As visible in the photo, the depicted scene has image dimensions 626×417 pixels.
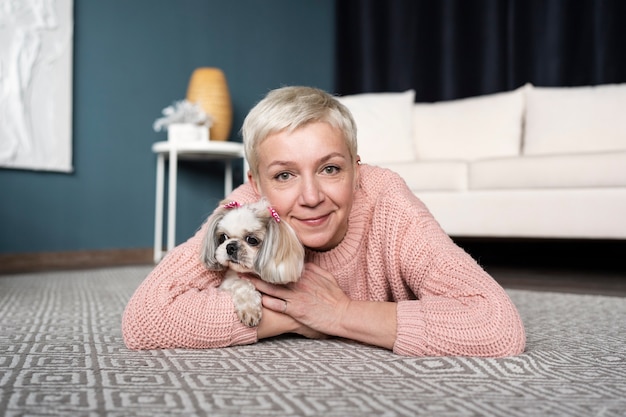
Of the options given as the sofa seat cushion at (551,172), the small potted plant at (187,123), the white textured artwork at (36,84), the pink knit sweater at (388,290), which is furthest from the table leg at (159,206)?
the pink knit sweater at (388,290)

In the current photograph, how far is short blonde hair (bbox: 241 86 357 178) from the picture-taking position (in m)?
1.30

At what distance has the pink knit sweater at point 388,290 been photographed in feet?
4.01

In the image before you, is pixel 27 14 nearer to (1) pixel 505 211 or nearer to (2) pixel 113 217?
(2) pixel 113 217

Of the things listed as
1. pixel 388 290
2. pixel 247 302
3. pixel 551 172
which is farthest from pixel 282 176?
pixel 551 172

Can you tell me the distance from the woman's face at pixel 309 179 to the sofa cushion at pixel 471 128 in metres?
3.02

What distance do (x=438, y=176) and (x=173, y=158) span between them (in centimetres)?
164

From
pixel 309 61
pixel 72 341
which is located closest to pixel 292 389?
pixel 72 341

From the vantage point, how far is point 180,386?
3.23ft

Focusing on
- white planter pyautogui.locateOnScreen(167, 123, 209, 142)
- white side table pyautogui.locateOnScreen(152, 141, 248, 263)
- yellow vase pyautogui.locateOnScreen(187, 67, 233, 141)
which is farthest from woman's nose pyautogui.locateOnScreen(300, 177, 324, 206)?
yellow vase pyautogui.locateOnScreen(187, 67, 233, 141)

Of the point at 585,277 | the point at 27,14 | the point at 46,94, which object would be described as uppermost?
the point at 27,14

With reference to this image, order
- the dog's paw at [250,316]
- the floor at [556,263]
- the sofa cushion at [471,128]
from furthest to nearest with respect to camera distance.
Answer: the sofa cushion at [471,128]
the floor at [556,263]
the dog's paw at [250,316]

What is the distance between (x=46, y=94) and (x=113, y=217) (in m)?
0.90

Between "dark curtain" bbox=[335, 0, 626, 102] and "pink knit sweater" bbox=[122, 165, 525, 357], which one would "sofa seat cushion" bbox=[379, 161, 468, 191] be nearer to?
"dark curtain" bbox=[335, 0, 626, 102]

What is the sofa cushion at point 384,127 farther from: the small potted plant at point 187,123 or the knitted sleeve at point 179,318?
the knitted sleeve at point 179,318
